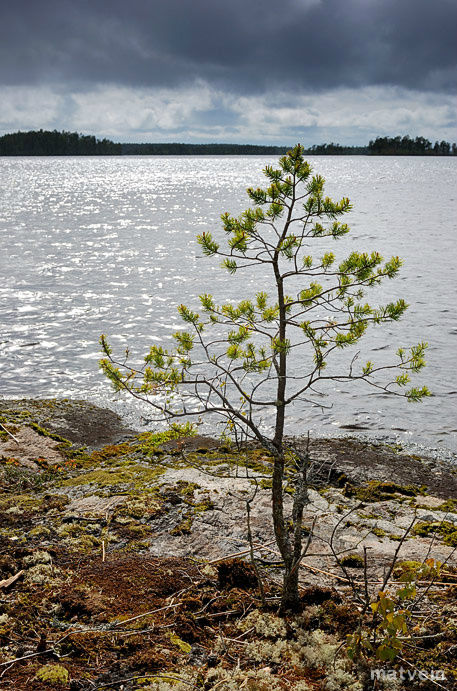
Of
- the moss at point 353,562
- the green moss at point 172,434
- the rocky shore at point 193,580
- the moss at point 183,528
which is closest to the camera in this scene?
the rocky shore at point 193,580

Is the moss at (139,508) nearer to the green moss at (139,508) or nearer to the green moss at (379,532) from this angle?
the green moss at (139,508)

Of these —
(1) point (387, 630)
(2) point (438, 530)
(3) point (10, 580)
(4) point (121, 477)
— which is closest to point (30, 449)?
(4) point (121, 477)

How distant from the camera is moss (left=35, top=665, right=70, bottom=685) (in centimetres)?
345

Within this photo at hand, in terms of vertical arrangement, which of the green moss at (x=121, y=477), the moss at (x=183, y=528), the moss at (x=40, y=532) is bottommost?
the green moss at (x=121, y=477)

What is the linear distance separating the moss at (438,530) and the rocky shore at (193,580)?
0.02 meters

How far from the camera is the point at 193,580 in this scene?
15.6 feet

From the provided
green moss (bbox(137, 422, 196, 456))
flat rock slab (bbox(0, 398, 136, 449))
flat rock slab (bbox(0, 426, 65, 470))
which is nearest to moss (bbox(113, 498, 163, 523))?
green moss (bbox(137, 422, 196, 456))

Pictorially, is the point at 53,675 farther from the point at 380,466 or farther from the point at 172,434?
the point at 380,466

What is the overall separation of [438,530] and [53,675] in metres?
5.02

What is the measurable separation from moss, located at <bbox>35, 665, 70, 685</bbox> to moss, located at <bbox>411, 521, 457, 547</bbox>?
4619 millimetres

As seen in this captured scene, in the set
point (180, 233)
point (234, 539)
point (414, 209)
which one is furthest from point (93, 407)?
point (414, 209)

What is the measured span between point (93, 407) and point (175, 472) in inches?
238

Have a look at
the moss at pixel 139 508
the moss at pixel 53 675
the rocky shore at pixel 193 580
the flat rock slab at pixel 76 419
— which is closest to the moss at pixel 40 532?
the rocky shore at pixel 193 580

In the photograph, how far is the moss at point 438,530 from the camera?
6.41 meters
